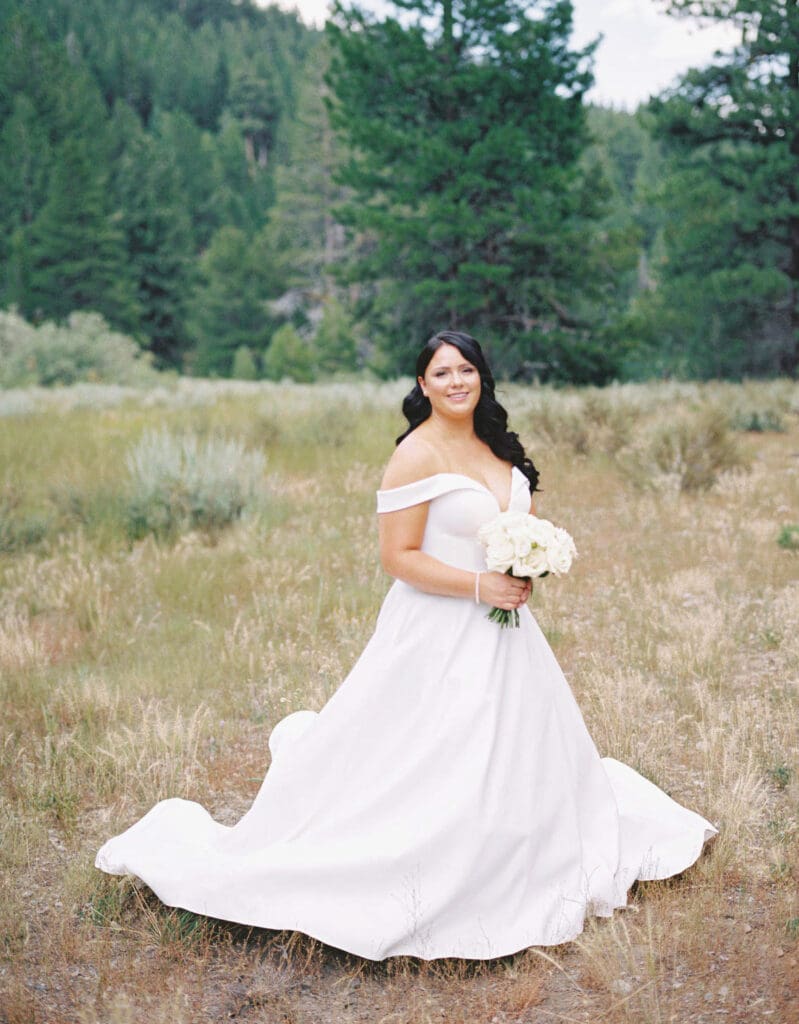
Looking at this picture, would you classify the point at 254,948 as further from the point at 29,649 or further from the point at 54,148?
the point at 54,148

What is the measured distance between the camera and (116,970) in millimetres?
2867

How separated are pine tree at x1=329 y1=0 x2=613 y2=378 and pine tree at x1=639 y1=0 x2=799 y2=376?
248 centimetres

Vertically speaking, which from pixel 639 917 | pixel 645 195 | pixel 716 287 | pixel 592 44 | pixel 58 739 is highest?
pixel 592 44

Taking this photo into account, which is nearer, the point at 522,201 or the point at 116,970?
the point at 116,970

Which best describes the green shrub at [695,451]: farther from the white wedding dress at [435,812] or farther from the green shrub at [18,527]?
the white wedding dress at [435,812]

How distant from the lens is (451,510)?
3062 millimetres

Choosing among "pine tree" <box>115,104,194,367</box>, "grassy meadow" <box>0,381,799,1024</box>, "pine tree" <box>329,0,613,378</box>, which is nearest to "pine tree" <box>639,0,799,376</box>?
"pine tree" <box>329,0,613,378</box>

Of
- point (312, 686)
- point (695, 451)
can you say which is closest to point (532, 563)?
point (312, 686)

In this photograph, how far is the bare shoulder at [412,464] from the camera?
10.0 feet

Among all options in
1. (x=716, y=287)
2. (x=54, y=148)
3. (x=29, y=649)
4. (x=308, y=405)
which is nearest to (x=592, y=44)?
(x=716, y=287)

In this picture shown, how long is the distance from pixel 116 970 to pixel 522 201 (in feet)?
66.6

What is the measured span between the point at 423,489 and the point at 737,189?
23.4 meters

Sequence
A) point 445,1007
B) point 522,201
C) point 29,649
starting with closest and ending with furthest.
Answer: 1. point 445,1007
2. point 29,649
3. point 522,201

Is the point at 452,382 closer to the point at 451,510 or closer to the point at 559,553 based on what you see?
the point at 451,510
